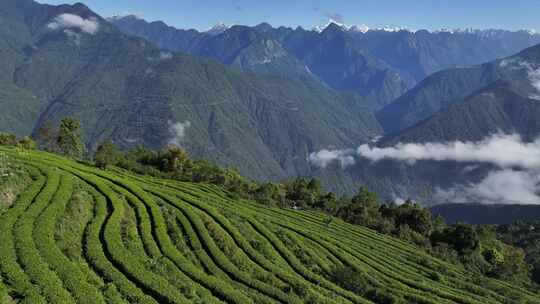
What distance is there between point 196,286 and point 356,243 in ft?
138

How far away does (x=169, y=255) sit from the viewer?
135 ft

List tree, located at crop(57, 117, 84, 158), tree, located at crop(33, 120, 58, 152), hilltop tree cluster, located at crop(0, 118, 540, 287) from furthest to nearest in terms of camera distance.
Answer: tree, located at crop(33, 120, 58, 152), tree, located at crop(57, 117, 84, 158), hilltop tree cluster, located at crop(0, 118, 540, 287)

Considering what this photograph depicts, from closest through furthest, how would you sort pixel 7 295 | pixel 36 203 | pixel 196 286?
pixel 7 295
pixel 196 286
pixel 36 203

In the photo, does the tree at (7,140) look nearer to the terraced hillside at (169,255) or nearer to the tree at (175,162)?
the tree at (175,162)

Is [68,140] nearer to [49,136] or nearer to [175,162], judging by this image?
[49,136]

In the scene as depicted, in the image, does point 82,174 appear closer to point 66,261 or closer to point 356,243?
point 66,261

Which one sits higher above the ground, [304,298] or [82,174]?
[82,174]

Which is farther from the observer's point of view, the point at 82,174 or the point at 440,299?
the point at 82,174

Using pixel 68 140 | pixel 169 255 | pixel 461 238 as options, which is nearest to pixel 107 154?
pixel 68 140

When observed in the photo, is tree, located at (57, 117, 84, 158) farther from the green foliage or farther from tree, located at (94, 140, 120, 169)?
the green foliage

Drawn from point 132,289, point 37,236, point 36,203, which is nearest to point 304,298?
point 132,289

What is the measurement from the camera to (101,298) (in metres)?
28.6

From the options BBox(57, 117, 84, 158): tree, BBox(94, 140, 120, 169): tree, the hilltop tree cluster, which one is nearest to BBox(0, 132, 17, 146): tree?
the hilltop tree cluster

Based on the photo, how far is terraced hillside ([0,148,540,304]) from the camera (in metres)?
31.5
